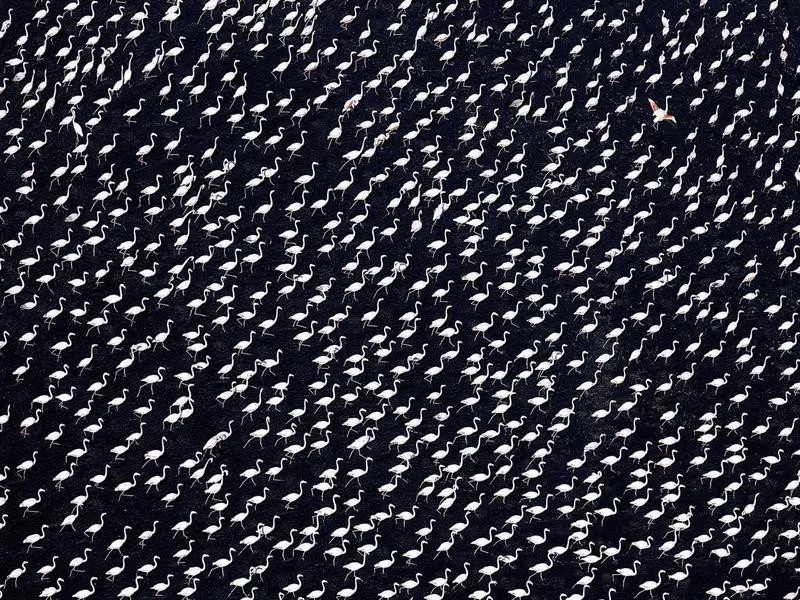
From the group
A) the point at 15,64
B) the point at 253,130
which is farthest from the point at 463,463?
the point at 15,64

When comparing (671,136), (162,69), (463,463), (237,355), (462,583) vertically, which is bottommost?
(462,583)

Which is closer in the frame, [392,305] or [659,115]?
[392,305]

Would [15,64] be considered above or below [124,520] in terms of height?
above

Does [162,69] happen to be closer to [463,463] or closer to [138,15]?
[138,15]

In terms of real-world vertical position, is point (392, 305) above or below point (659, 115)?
below

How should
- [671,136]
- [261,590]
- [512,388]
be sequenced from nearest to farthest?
[261,590]
[512,388]
[671,136]

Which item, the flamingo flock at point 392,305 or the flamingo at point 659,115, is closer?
the flamingo flock at point 392,305

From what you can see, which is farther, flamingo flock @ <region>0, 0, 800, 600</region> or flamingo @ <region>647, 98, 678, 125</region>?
flamingo @ <region>647, 98, 678, 125</region>

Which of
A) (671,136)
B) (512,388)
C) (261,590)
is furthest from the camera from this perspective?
(671,136)
